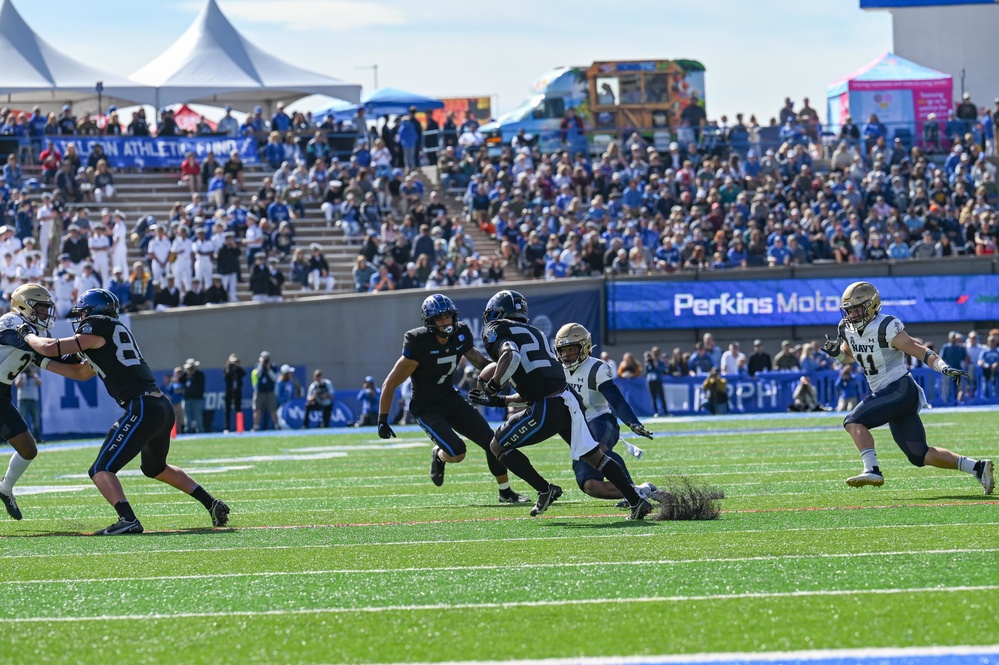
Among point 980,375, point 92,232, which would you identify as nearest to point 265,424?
→ point 92,232

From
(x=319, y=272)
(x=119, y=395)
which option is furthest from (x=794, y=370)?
(x=119, y=395)

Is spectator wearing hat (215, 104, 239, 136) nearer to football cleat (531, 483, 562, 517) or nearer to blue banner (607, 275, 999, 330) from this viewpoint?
blue banner (607, 275, 999, 330)

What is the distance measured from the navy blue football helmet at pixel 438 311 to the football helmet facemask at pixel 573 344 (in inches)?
29.7

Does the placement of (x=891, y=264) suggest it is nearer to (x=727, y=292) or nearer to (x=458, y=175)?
(x=727, y=292)

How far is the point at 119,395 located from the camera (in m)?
9.34

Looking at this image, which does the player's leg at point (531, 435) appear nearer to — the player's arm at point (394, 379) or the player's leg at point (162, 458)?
the player's arm at point (394, 379)

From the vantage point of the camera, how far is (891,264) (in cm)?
2856

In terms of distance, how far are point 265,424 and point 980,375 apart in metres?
11.7

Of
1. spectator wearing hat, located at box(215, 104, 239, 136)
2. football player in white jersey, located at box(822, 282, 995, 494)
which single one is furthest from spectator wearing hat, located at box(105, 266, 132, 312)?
football player in white jersey, located at box(822, 282, 995, 494)

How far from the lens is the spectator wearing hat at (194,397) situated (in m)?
24.5

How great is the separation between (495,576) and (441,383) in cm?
390

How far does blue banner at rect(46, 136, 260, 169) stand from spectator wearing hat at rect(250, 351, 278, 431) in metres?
7.00

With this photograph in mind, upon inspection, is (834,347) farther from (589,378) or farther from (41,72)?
(41,72)

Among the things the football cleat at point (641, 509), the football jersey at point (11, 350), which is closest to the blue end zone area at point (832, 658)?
the football cleat at point (641, 509)
